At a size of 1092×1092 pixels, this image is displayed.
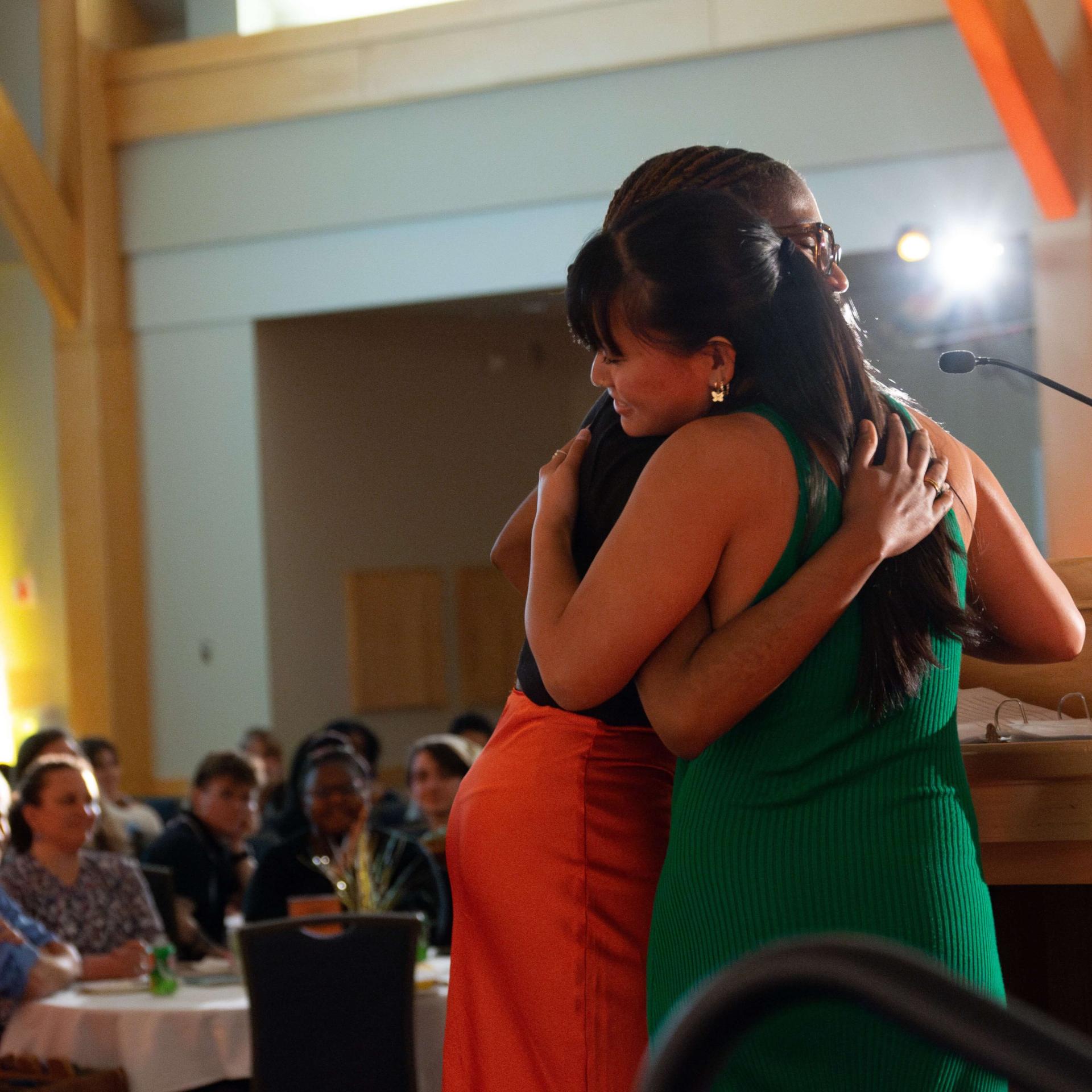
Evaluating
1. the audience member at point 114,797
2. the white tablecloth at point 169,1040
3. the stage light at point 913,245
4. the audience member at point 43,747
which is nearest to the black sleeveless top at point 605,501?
the white tablecloth at point 169,1040

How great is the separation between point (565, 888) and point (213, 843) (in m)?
4.74

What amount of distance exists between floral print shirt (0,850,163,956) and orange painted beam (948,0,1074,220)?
4.77m

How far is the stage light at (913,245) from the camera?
7.55 meters

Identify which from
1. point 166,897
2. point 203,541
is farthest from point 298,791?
point 203,541

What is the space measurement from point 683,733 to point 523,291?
7806 millimetres

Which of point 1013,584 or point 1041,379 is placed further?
point 1041,379

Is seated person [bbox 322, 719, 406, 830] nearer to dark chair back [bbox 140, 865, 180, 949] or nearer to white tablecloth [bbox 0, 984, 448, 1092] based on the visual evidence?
dark chair back [bbox 140, 865, 180, 949]

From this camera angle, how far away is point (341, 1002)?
3.87 m

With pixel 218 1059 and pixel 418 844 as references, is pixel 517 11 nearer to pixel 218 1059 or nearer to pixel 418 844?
pixel 418 844

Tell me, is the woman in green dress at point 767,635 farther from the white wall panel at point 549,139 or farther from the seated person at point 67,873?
the white wall panel at point 549,139

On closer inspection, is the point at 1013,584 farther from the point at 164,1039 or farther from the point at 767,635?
the point at 164,1039

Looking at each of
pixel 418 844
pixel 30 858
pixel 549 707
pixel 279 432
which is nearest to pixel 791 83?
pixel 279 432

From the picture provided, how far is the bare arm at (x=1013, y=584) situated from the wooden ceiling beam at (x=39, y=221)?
852 centimetres

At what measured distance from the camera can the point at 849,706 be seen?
124 centimetres
